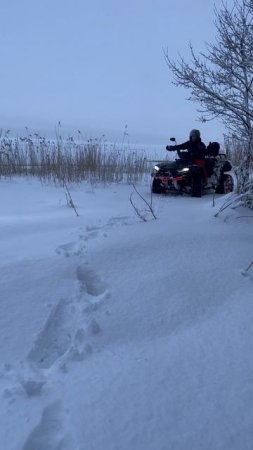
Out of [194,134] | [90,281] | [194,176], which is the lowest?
[90,281]

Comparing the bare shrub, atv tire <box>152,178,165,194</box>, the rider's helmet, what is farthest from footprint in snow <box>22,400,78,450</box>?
the bare shrub

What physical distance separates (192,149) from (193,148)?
3 cm

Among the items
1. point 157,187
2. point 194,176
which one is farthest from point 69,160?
point 194,176

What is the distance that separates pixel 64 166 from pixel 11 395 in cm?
663

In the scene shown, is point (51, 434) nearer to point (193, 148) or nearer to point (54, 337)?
point (54, 337)

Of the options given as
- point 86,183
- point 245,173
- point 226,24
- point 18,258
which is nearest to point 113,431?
point 18,258

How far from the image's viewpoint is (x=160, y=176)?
6.12 meters

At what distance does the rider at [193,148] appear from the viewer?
6.24 metres

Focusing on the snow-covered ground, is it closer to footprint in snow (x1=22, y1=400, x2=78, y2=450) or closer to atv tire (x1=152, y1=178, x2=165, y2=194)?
footprint in snow (x1=22, y1=400, x2=78, y2=450)

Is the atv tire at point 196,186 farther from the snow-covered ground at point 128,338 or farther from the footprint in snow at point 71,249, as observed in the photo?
the footprint in snow at point 71,249

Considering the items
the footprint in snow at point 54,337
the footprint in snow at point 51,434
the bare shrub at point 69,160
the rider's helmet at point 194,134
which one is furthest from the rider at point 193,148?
the footprint in snow at point 51,434

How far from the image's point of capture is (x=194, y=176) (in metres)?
5.95

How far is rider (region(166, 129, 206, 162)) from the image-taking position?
624 cm

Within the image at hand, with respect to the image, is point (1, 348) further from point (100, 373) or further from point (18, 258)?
point (18, 258)
